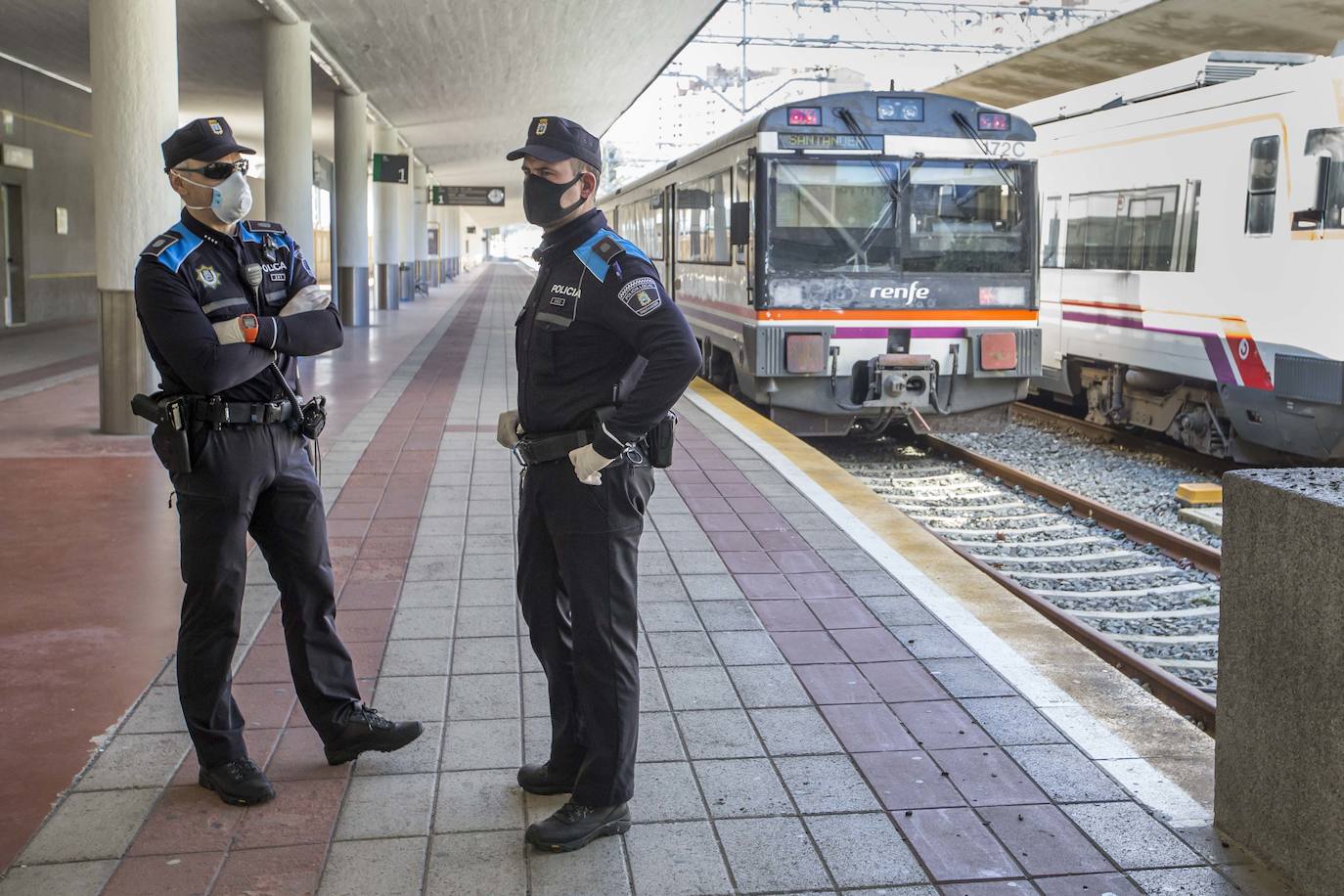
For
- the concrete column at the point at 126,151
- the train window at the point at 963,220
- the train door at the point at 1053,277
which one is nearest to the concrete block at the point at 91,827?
the concrete column at the point at 126,151

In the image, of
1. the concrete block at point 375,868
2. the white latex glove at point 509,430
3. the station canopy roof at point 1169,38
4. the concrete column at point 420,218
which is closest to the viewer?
the concrete block at point 375,868

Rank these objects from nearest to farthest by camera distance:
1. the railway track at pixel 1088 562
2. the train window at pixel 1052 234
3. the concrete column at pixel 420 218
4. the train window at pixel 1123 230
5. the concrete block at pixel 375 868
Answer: the concrete block at pixel 375 868
the railway track at pixel 1088 562
the train window at pixel 1123 230
the train window at pixel 1052 234
the concrete column at pixel 420 218

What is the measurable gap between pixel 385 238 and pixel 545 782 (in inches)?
1110

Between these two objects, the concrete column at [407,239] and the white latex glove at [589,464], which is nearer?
the white latex glove at [589,464]

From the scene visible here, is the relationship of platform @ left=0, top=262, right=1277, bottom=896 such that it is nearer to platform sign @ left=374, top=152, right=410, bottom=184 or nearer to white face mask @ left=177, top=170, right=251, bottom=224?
white face mask @ left=177, top=170, right=251, bottom=224

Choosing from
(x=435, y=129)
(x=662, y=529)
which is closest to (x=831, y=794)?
(x=662, y=529)

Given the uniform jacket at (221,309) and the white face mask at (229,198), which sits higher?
the white face mask at (229,198)

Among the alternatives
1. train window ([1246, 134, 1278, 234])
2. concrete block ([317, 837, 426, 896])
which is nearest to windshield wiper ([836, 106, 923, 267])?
train window ([1246, 134, 1278, 234])

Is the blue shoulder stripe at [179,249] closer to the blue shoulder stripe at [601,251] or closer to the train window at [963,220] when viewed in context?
the blue shoulder stripe at [601,251]

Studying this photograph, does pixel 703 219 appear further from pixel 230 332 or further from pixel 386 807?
pixel 386 807

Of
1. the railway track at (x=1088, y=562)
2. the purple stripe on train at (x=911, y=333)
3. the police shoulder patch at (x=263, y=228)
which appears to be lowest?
the railway track at (x=1088, y=562)

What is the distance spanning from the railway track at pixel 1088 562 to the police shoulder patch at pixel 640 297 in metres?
3.26

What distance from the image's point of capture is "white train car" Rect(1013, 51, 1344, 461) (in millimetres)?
9703

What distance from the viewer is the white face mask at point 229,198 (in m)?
3.70
